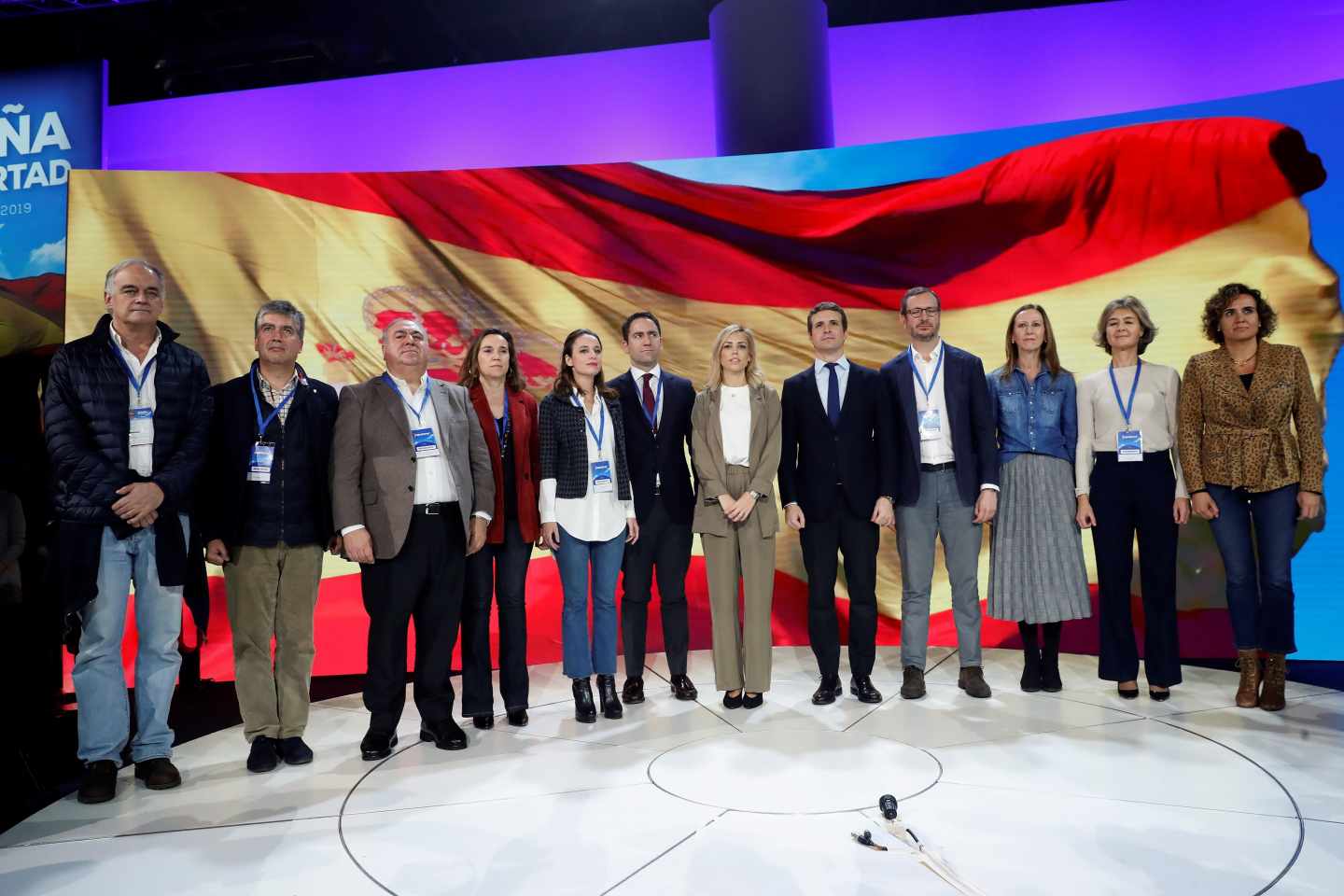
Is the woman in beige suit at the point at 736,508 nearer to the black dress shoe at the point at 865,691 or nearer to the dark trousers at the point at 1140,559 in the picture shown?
the black dress shoe at the point at 865,691

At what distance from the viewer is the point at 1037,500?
12.8 feet

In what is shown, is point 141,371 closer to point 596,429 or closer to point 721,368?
point 596,429

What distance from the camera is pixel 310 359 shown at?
4852 mm

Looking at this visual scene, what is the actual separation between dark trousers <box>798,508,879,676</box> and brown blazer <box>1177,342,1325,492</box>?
131 cm

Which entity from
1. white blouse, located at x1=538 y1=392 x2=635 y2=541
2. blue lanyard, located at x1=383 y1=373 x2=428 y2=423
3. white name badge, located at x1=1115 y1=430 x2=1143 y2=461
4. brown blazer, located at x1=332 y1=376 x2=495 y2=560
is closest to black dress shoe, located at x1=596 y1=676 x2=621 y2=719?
white blouse, located at x1=538 y1=392 x2=635 y2=541

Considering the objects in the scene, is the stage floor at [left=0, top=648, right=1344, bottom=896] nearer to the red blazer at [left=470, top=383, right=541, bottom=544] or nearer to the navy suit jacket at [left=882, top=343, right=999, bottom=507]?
the red blazer at [left=470, top=383, right=541, bottom=544]

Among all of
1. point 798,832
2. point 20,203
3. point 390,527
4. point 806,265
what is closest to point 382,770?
point 390,527

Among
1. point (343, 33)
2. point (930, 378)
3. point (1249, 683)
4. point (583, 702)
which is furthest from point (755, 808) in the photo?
point (343, 33)

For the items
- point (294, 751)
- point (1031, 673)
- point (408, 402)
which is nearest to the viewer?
point (294, 751)

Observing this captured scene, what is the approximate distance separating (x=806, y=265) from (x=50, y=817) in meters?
4.01

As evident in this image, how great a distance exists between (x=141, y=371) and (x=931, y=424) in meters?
2.92

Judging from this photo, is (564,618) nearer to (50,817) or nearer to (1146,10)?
(50,817)

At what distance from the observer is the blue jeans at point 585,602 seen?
373 cm

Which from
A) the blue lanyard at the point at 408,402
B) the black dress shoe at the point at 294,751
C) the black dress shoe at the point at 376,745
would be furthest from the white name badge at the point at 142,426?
the black dress shoe at the point at 376,745
